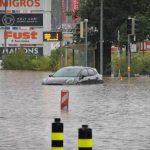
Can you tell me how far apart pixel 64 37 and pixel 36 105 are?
154ft

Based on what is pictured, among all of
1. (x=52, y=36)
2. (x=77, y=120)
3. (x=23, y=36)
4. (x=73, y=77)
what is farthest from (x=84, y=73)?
(x=23, y=36)

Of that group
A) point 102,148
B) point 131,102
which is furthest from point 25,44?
point 102,148

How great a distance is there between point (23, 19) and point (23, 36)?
2.04 meters

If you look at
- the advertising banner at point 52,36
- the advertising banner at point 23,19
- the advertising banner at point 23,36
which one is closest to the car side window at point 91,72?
the advertising banner at point 52,36

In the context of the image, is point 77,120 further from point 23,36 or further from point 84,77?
point 23,36

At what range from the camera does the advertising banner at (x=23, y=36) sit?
96188 millimetres

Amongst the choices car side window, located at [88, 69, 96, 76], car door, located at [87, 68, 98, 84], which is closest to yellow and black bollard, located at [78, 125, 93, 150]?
car door, located at [87, 68, 98, 84]

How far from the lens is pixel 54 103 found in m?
27.8

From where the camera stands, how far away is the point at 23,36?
9656 centimetres

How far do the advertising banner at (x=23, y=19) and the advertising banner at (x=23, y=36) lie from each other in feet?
3.14

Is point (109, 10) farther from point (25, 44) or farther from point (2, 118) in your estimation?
point (2, 118)

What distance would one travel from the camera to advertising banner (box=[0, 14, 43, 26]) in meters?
95.9

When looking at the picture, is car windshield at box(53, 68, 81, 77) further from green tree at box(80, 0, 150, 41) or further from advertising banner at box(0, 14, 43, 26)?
advertising banner at box(0, 14, 43, 26)

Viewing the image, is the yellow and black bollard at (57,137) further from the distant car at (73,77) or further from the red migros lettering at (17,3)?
the red migros lettering at (17,3)
